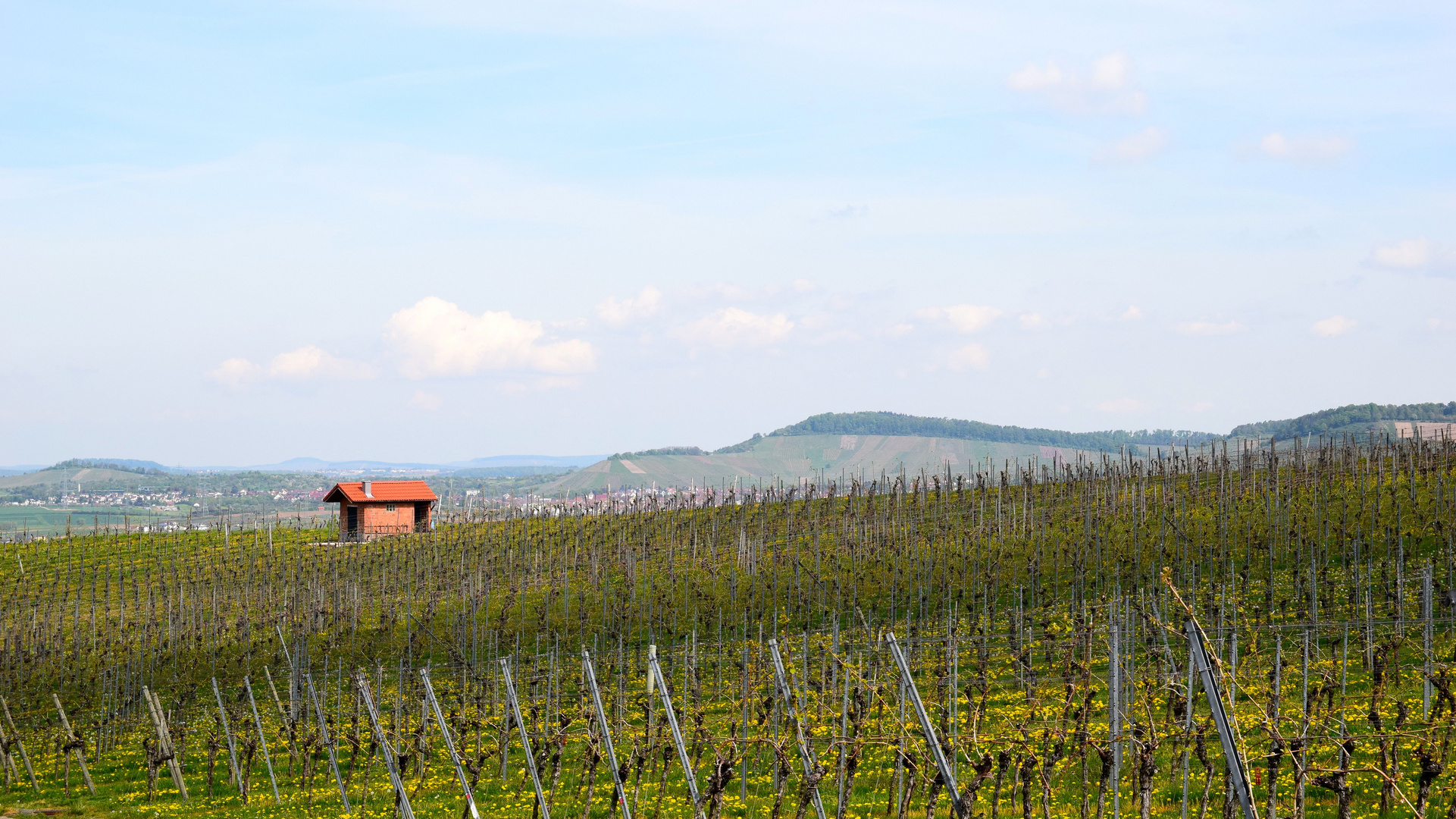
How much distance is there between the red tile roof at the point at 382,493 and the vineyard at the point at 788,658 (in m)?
3.33

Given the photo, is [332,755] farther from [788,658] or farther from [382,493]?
[382,493]

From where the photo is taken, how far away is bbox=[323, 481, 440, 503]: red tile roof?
80.7m

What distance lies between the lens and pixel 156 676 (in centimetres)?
4816

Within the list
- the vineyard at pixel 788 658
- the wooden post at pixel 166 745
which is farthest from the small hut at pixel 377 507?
the wooden post at pixel 166 745

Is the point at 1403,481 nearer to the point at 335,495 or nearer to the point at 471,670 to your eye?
the point at 471,670

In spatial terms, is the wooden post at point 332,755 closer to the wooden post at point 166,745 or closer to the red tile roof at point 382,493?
the wooden post at point 166,745

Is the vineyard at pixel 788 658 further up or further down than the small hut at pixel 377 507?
further down

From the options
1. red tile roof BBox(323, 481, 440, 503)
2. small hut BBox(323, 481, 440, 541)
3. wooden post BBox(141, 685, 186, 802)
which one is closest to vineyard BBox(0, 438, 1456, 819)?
wooden post BBox(141, 685, 186, 802)

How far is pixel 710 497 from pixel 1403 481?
1589 inches

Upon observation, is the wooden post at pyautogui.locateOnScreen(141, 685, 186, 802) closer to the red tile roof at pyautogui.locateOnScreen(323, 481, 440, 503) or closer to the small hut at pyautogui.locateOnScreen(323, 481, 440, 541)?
the small hut at pyautogui.locateOnScreen(323, 481, 440, 541)

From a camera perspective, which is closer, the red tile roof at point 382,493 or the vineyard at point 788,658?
the vineyard at point 788,658

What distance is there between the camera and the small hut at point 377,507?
264 feet

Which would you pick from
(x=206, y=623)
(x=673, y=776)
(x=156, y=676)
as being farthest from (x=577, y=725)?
(x=206, y=623)

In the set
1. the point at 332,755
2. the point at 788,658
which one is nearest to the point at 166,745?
the point at 332,755
